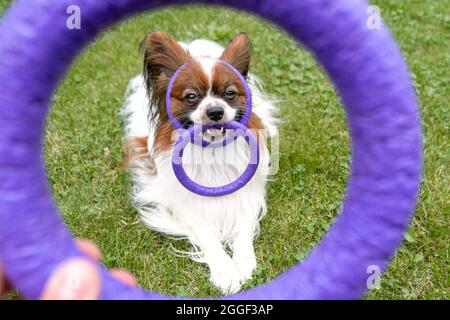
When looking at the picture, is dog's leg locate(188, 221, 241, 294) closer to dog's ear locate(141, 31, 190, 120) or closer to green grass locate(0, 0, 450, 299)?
green grass locate(0, 0, 450, 299)

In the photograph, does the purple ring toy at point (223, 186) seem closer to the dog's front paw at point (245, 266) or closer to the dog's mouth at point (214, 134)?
the dog's mouth at point (214, 134)

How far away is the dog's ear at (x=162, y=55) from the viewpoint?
A: 367cm

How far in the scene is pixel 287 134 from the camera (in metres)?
4.95

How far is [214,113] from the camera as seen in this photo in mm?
3584

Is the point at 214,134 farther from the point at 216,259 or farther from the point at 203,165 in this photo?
the point at 216,259

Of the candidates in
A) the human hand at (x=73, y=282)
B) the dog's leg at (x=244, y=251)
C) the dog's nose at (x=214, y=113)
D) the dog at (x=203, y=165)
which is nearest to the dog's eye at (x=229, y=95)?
the dog at (x=203, y=165)

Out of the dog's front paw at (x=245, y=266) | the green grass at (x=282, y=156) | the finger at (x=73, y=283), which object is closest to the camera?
the finger at (x=73, y=283)

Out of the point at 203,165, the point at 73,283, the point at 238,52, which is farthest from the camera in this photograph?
the point at 203,165

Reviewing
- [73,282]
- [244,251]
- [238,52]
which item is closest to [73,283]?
[73,282]

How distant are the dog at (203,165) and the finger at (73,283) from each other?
131 centimetres

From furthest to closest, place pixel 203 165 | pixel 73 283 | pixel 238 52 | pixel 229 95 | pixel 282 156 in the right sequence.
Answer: pixel 282 156
pixel 203 165
pixel 238 52
pixel 229 95
pixel 73 283

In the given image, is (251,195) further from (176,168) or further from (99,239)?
(99,239)

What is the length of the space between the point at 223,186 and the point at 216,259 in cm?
48

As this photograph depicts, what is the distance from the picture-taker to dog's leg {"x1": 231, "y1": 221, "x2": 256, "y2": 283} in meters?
3.72
